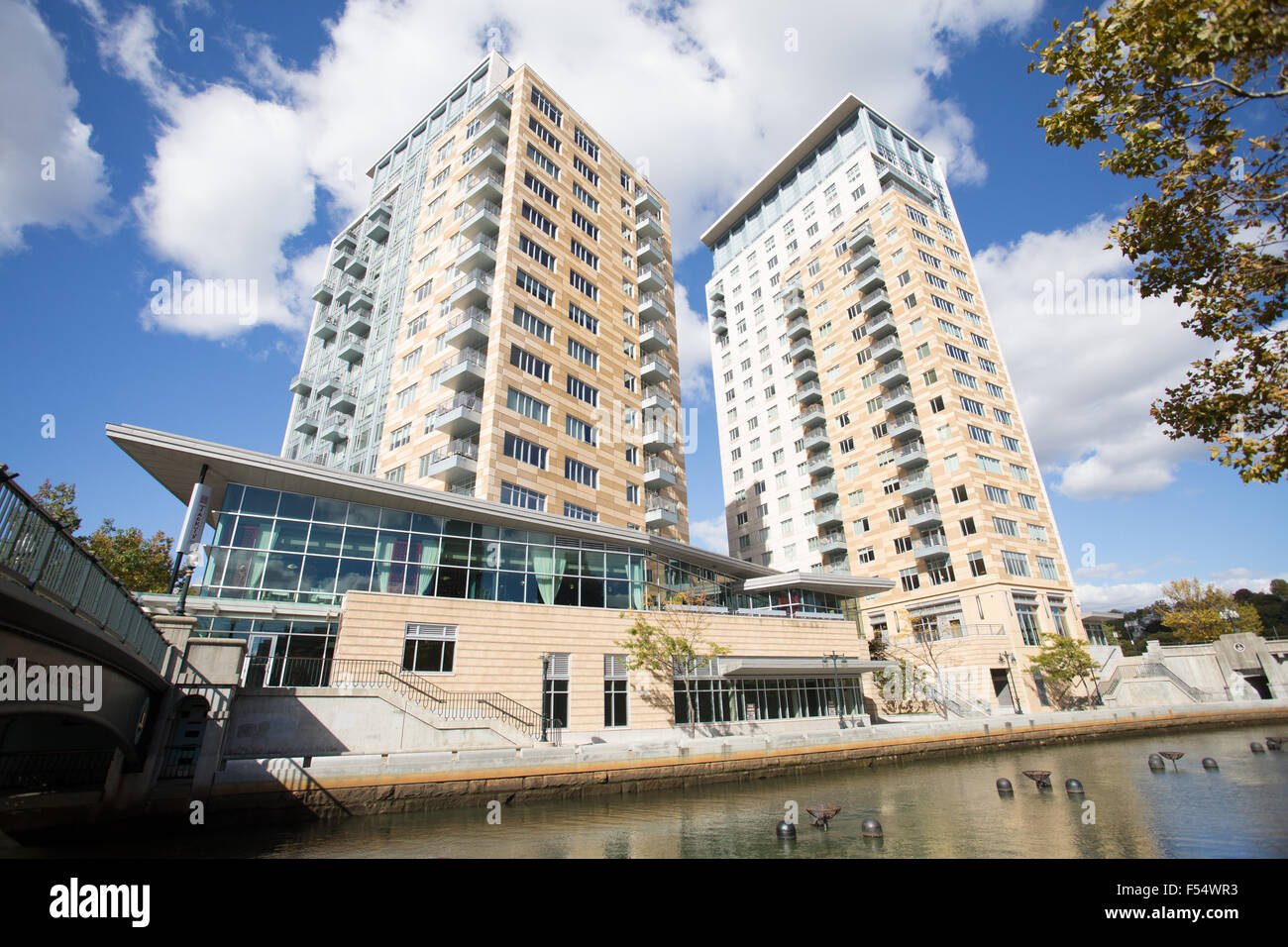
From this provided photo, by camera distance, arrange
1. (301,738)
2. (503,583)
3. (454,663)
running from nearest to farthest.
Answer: (301,738) → (454,663) → (503,583)

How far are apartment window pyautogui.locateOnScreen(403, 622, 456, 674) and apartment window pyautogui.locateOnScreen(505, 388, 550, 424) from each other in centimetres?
1734

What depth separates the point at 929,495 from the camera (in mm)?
57062

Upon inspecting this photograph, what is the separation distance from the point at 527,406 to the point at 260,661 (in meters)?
22.2

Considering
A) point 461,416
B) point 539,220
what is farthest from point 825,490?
point 461,416

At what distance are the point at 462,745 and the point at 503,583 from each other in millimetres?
9429

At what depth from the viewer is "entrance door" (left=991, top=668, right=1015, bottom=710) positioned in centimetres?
4759

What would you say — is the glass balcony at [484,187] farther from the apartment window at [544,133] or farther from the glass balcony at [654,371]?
the glass balcony at [654,371]

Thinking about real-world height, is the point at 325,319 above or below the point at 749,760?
above

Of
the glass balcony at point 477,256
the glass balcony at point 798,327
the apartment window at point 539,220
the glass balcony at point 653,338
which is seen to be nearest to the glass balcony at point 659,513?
the glass balcony at point 653,338

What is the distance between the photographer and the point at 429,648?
1032 inches

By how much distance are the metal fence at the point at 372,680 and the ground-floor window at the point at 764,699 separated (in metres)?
10.0

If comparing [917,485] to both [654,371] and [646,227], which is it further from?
[646,227]
